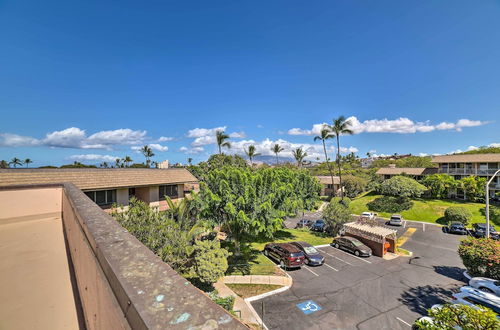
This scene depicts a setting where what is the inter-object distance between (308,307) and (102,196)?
53.1ft

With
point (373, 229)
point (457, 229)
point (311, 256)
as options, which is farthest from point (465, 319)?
point (457, 229)

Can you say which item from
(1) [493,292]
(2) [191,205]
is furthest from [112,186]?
(1) [493,292]

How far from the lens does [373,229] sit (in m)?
23.0

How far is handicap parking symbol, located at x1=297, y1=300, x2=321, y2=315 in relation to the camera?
12.1 metres

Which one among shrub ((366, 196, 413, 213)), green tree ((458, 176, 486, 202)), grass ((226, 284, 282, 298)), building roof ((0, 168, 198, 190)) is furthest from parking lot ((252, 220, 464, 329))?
green tree ((458, 176, 486, 202))

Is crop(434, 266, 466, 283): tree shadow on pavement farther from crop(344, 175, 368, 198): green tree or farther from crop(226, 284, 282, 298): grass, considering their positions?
crop(344, 175, 368, 198): green tree

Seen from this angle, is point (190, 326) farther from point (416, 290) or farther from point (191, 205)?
point (416, 290)

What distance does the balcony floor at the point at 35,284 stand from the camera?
290cm

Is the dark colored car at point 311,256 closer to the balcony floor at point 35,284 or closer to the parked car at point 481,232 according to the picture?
the balcony floor at point 35,284

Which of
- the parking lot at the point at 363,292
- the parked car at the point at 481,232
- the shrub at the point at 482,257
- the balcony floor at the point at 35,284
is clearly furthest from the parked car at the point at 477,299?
the parked car at the point at 481,232

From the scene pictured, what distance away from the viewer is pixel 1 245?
5.48 metres

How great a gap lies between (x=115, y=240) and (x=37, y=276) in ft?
9.89

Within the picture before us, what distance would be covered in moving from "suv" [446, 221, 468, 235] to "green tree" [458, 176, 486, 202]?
12.9m

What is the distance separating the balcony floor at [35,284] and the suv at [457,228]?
3641cm
